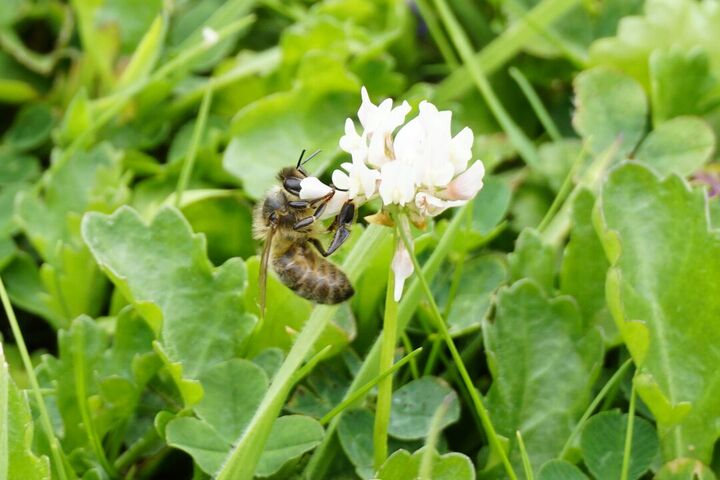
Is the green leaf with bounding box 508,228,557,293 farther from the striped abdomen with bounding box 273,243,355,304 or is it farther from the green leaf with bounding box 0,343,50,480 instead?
the green leaf with bounding box 0,343,50,480

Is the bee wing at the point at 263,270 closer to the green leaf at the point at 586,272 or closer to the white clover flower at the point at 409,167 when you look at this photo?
the white clover flower at the point at 409,167

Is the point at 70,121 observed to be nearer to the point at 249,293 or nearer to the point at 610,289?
the point at 249,293

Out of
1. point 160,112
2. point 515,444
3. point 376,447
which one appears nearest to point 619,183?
point 515,444

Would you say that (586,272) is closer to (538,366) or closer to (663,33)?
(538,366)

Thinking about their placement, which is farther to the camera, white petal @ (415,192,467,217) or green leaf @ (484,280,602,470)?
green leaf @ (484,280,602,470)

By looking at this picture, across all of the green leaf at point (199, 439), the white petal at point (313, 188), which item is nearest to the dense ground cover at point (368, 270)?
the green leaf at point (199, 439)

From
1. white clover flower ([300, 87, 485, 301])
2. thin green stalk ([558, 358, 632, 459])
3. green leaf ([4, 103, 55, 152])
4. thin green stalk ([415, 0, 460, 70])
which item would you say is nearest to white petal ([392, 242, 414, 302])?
white clover flower ([300, 87, 485, 301])
